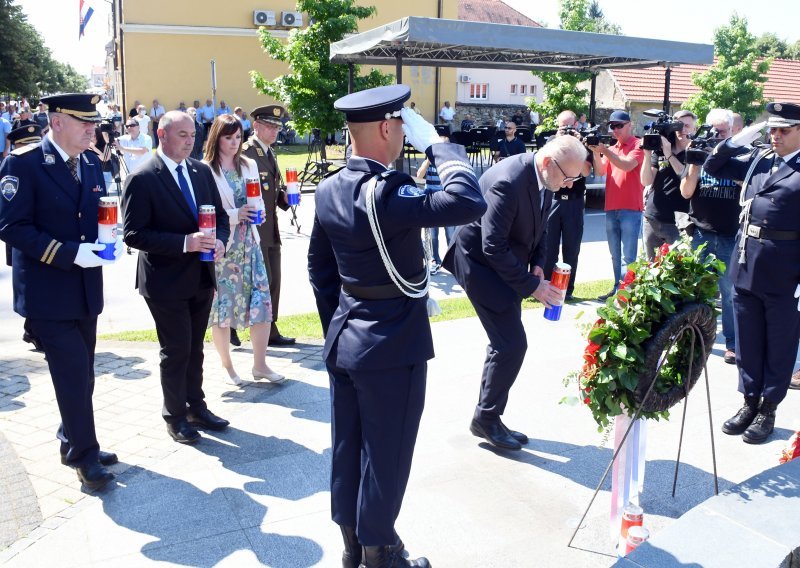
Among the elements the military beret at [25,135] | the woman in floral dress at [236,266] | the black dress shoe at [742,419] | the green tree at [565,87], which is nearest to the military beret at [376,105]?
the woman in floral dress at [236,266]

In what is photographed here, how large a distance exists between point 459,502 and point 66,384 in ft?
7.28

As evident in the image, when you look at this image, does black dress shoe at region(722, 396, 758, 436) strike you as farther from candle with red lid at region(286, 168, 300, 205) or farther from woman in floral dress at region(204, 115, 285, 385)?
candle with red lid at region(286, 168, 300, 205)

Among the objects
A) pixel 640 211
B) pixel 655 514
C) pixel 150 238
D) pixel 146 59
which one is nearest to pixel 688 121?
pixel 640 211

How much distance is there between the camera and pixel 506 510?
4008 millimetres

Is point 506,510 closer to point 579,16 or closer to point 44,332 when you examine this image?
point 44,332

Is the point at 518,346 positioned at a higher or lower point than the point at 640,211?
lower

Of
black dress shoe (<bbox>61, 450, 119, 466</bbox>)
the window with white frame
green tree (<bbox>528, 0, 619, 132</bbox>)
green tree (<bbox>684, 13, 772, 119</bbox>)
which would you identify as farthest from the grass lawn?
the window with white frame

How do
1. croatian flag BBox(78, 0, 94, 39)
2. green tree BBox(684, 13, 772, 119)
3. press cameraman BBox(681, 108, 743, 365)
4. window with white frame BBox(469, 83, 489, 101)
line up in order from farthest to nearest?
window with white frame BBox(469, 83, 489, 101)
croatian flag BBox(78, 0, 94, 39)
green tree BBox(684, 13, 772, 119)
press cameraman BBox(681, 108, 743, 365)

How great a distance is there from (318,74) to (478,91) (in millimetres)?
33608

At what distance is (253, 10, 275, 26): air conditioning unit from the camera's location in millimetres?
33469

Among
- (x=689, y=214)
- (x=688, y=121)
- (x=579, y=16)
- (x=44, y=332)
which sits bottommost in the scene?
(x=44, y=332)

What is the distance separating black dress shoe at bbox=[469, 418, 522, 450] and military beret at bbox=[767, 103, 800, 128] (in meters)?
2.61

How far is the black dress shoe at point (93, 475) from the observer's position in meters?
4.16

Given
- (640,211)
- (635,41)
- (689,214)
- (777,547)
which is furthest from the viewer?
(635,41)
